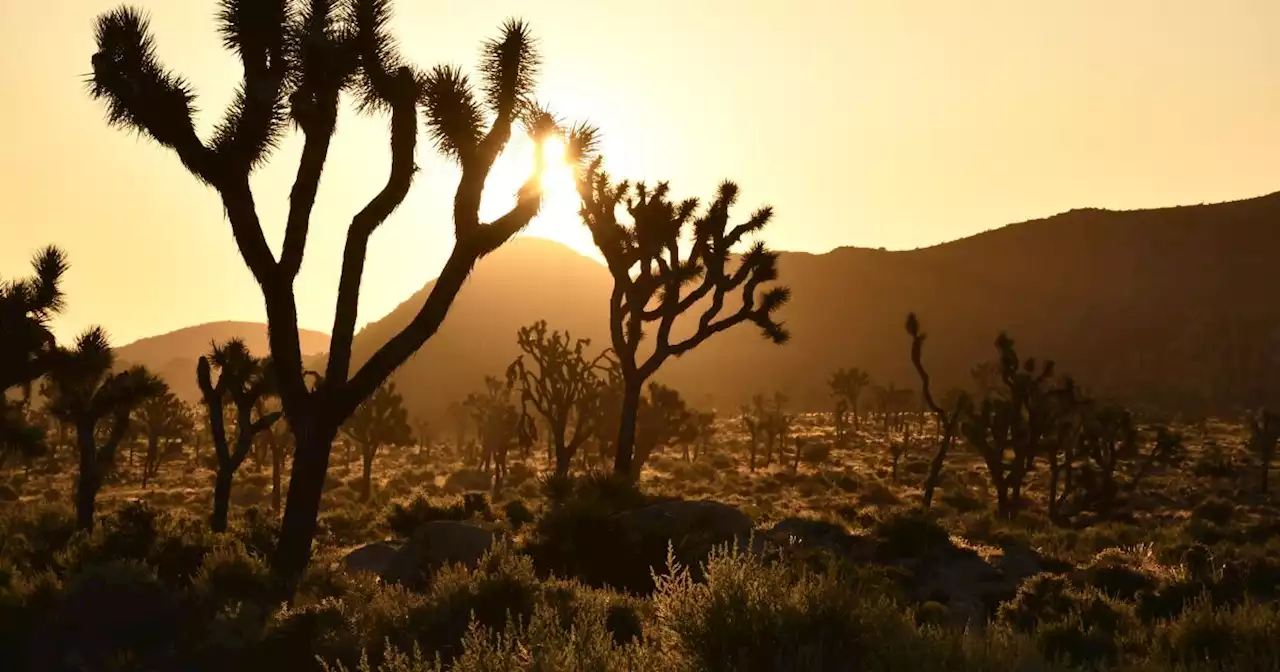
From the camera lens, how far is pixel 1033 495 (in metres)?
36.2

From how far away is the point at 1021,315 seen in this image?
12294cm

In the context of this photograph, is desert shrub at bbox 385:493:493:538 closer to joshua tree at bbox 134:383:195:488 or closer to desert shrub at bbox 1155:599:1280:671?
desert shrub at bbox 1155:599:1280:671

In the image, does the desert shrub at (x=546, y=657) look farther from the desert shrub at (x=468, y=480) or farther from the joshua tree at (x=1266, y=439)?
the desert shrub at (x=468, y=480)

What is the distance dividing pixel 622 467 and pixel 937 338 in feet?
368

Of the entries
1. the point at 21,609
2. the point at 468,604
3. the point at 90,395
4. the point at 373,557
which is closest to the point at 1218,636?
the point at 468,604

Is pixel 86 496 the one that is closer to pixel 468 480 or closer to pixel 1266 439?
pixel 468 480

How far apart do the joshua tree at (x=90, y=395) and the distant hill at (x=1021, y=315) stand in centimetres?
7929

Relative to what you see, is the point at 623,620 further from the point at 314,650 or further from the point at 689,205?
the point at 689,205

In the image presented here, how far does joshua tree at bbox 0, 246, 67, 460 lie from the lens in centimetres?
1827

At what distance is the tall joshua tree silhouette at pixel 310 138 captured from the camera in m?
11.7

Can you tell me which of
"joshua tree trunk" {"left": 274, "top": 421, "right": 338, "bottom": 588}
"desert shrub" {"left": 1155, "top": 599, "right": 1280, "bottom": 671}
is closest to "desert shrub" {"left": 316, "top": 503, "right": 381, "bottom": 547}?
"joshua tree trunk" {"left": 274, "top": 421, "right": 338, "bottom": 588}

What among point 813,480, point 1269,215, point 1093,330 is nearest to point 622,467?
point 813,480

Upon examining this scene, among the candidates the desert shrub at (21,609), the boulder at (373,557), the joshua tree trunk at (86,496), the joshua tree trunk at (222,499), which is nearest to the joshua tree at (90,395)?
the joshua tree trunk at (86,496)

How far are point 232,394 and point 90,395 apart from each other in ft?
12.6
